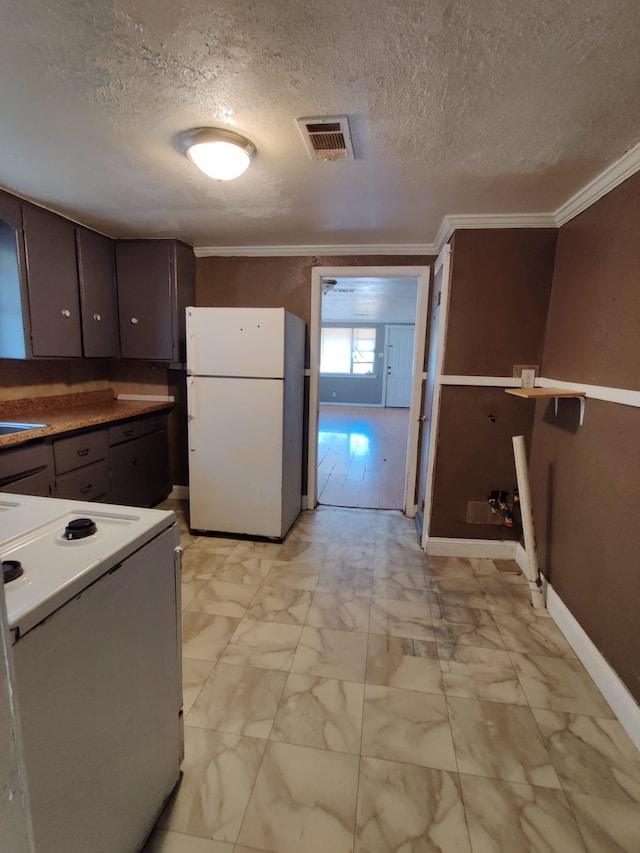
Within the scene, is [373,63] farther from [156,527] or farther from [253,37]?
[156,527]

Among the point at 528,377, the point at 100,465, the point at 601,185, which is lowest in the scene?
the point at 100,465

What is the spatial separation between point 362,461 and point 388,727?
3657 mm

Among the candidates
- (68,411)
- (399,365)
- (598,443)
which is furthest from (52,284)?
(399,365)

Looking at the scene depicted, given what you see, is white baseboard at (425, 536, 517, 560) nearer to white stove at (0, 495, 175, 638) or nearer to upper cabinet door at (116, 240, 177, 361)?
white stove at (0, 495, 175, 638)

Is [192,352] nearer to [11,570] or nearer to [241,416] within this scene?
[241,416]

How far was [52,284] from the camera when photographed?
252 centimetres

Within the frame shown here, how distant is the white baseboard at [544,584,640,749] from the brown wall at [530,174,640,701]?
4cm

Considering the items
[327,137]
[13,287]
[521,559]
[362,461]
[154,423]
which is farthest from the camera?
[362,461]

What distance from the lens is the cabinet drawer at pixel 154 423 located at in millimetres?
3127

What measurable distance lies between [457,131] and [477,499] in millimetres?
2089

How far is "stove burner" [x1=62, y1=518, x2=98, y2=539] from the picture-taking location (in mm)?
895

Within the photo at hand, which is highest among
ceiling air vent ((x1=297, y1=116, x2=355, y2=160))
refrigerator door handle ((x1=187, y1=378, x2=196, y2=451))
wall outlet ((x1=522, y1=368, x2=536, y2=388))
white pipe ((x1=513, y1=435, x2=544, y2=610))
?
ceiling air vent ((x1=297, y1=116, x2=355, y2=160))

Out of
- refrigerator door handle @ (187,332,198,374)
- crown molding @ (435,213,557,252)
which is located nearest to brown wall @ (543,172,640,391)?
crown molding @ (435,213,557,252)

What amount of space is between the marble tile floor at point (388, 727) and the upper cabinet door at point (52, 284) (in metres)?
1.84
